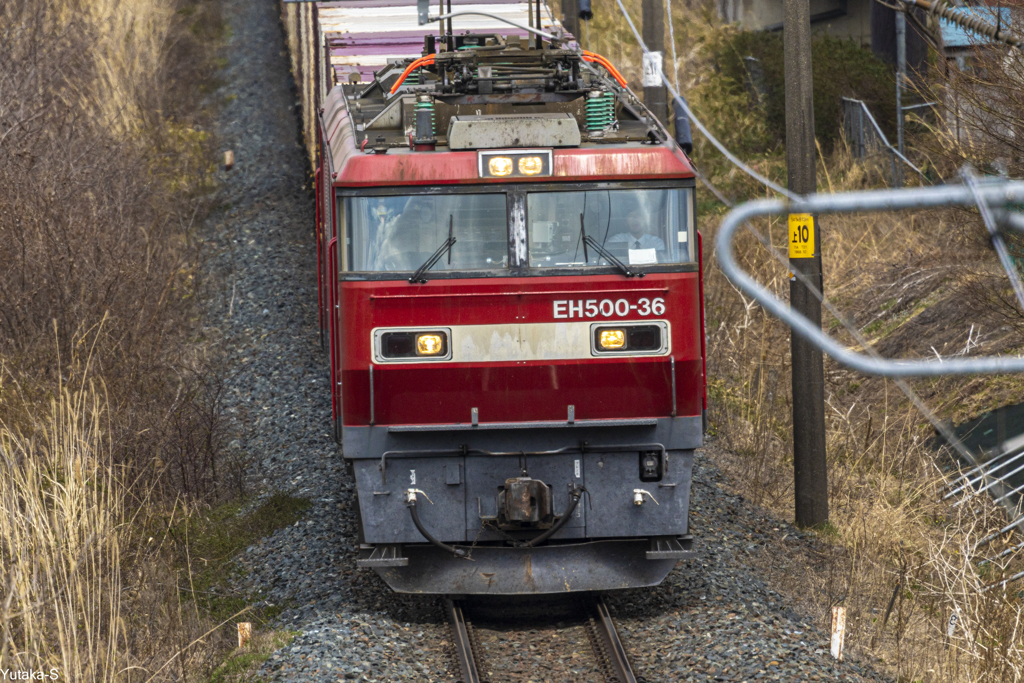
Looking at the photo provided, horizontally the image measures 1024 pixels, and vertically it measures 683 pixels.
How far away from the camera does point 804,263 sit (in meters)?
9.56

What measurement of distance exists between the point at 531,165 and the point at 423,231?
0.81 m

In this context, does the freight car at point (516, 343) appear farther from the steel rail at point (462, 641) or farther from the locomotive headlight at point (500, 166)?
the steel rail at point (462, 641)

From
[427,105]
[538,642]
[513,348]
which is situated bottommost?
[538,642]

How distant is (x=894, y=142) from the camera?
69.4 feet

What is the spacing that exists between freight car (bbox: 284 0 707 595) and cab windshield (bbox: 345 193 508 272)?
0.01 meters

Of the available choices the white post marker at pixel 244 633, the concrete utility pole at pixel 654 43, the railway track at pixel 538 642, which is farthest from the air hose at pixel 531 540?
the concrete utility pole at pixel 654 43

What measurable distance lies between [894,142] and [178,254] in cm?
1303

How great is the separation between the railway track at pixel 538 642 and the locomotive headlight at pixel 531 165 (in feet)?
9.80

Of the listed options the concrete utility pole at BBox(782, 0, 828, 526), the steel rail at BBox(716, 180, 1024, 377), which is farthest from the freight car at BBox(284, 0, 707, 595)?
the steel rail at BBox(716, 180, 1024, 377)

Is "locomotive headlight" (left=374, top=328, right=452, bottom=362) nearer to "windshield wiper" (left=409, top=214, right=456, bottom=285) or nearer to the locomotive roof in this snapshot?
"windshield wiper" (left=409, top=214, right=456, bottom=285)

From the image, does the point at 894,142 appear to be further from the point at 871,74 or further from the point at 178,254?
the point at 178,254

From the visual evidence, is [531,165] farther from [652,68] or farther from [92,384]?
[652,68]

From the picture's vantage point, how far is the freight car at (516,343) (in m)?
7.26

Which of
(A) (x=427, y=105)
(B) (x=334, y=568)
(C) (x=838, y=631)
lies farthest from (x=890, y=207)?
(B) (x=334, y=568)
